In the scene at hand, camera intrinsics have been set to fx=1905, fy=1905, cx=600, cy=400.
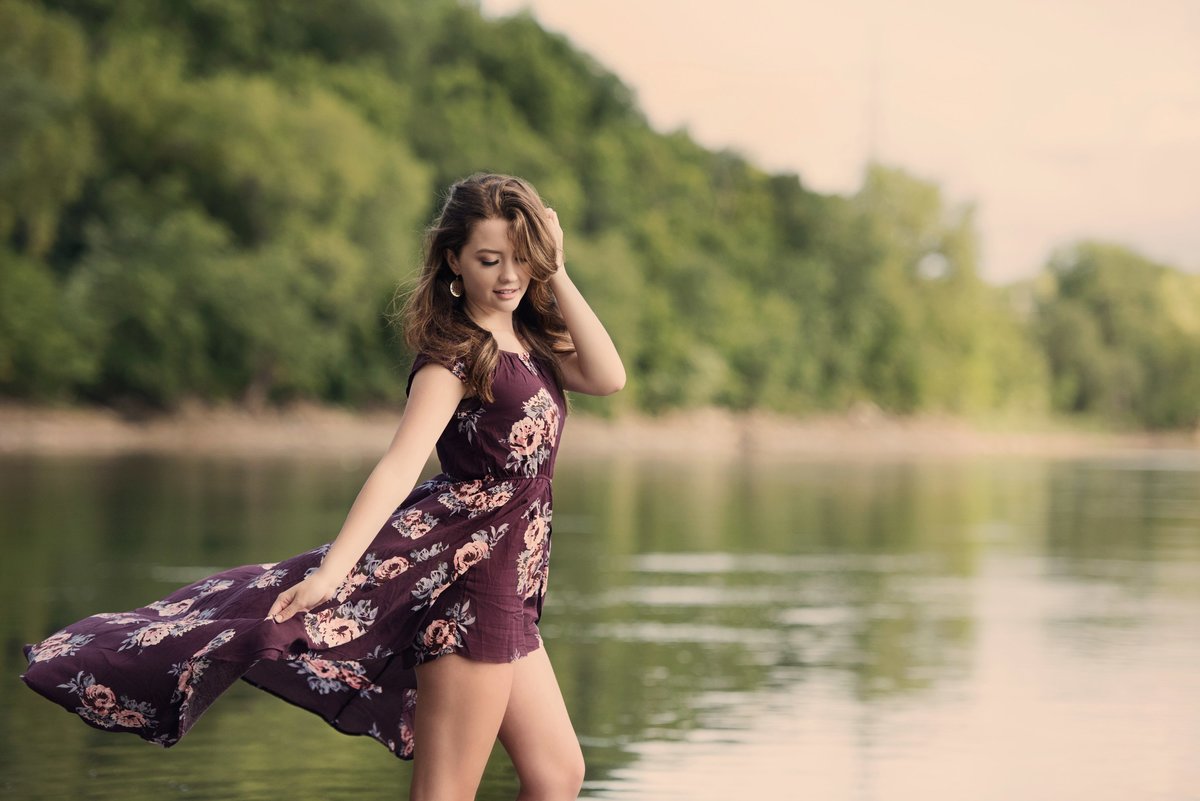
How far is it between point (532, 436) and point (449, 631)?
50 centimetres

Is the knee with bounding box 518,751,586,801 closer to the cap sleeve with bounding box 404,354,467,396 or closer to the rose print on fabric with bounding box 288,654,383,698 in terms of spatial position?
the rose print on fabric with bounding box 288,654,383,698

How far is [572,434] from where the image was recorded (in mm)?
71312

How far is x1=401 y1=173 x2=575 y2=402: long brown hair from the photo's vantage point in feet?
14.7

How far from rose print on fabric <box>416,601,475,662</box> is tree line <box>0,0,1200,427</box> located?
53.8 metres

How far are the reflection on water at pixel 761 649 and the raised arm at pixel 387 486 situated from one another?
3.21 m

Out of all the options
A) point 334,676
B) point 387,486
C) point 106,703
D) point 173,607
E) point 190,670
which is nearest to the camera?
point 387,486

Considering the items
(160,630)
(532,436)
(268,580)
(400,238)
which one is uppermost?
(400,238)

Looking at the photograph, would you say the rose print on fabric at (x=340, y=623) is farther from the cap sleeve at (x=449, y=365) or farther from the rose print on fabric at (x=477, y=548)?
the cap sleeve at (x=449, y=365)

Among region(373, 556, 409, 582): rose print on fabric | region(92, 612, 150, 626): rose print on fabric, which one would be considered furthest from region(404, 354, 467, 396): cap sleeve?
region(92, 612, 150, 626): rose print on fabric

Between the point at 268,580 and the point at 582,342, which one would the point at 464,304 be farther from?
the point at 268,580

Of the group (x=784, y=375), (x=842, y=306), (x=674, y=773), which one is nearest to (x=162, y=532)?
(x=674, y=773)

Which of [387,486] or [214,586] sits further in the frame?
[214,586]

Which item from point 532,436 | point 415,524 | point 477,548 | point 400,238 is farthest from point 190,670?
point 400,238

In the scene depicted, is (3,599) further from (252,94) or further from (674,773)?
(252,94)
